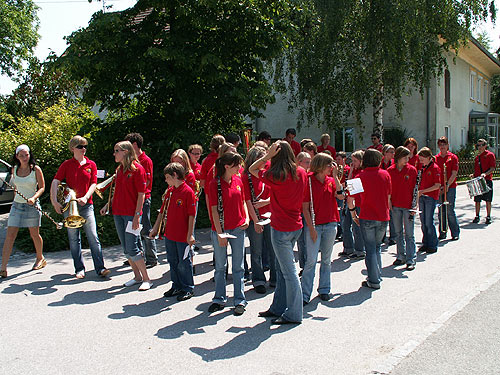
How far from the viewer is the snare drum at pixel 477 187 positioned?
11.1m

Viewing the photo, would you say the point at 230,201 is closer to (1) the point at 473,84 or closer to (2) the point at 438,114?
(2) the point at 438,114

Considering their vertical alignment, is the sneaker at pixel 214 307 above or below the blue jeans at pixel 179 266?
below

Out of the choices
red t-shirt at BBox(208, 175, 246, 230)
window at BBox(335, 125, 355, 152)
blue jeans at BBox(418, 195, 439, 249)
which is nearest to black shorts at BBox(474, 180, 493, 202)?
blue jeans at BBox(418, 195, 439, 249)

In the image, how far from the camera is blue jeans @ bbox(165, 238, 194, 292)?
5.99m

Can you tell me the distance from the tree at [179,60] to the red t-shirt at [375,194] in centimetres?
529

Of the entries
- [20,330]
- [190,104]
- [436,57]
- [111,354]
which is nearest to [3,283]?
[20,330]

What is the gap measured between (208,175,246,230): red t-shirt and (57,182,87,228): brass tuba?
8.08ft

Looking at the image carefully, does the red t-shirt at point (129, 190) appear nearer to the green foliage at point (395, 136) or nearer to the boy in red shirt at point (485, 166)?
the boy in red shirt at point (485, 166)

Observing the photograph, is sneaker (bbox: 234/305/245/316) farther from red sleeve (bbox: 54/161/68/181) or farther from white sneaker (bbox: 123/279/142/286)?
red sleeve (bbox: 54/161/68/181)

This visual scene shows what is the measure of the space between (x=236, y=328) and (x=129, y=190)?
260 cm

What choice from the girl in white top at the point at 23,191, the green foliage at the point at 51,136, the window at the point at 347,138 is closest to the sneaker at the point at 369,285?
the girl in white top at the point at 23,191

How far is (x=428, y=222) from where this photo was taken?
8.60 meters

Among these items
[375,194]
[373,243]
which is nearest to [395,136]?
[375,194]

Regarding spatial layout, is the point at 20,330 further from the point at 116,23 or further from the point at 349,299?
the point at 116,23
